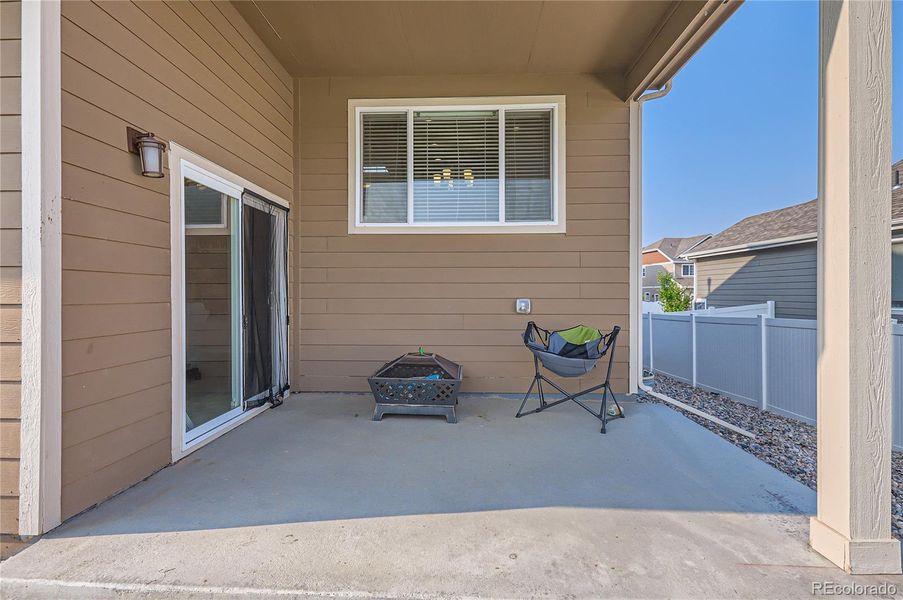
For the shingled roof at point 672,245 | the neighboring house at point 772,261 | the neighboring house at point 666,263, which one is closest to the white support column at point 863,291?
the neighboring house at point 772,261

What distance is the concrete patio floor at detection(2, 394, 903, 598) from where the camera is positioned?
1.50 meters

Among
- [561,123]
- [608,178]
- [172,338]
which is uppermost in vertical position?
[561,123]

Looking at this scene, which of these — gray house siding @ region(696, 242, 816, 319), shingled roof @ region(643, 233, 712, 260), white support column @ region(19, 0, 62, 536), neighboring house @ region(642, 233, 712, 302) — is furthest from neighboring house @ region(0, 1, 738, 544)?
shingled roof @ region(643, 233, 712, 260)

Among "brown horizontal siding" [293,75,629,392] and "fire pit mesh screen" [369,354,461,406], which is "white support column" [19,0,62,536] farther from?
"brown horizontal siding" [293,75,629,392]

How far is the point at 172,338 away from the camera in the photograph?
8.39 ft

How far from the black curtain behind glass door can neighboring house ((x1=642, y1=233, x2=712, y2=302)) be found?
22.8 meters

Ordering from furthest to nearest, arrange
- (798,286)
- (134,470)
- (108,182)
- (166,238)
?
(798,286)
(166,238)
(134,470)
(108,182)

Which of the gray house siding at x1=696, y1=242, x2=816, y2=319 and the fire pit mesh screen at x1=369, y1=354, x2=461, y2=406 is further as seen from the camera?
the gray house siding at x1=696, y1=242, x2=816, y2=319

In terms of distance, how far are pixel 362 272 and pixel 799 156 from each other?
54.0 ft

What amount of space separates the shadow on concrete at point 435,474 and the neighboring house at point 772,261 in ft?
24.3

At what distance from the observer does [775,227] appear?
10445 mm

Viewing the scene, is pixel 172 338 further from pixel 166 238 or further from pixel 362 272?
pixel 362 272

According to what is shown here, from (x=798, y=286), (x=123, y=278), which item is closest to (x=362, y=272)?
Result: (x=123, y=278)

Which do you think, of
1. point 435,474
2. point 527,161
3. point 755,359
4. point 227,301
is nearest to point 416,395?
point 435,474
